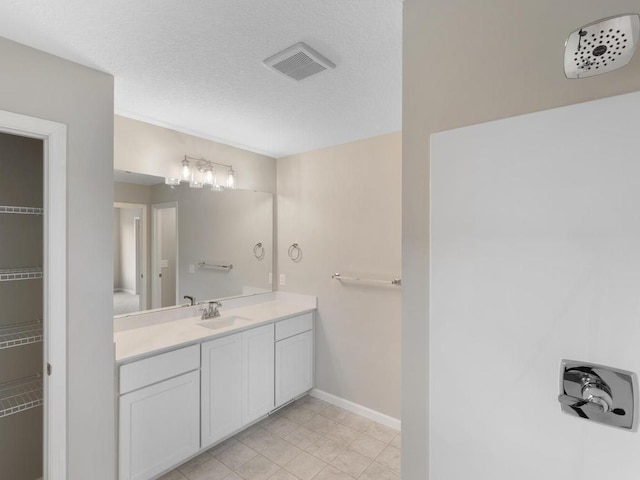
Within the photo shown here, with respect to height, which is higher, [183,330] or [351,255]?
[351,255]

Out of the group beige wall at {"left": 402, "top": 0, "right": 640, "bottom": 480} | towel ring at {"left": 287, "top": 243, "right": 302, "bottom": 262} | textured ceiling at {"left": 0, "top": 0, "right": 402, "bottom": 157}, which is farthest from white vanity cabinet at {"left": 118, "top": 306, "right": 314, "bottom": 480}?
textured ceiling at {"left": 0, "top": 0, "right": 402, "bottom": 157}

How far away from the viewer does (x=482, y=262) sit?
1.01m

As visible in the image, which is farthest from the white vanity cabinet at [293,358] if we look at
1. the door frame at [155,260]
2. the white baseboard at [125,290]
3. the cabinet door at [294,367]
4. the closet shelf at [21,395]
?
the closet shelf at [21,395]

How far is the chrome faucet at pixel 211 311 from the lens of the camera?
2.65 metres

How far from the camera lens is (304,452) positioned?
7.57 ft

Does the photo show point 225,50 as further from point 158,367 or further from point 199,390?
point 199,390

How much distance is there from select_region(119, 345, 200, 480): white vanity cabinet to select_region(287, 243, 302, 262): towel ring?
1415 mm

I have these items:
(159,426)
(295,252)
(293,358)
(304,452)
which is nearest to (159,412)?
(159,426)

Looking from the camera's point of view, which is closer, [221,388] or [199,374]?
[199,374]

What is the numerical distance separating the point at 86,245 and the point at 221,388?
1.35m

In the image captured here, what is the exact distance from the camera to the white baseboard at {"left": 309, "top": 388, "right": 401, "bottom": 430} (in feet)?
8.71

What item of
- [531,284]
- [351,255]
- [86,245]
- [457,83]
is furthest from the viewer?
[351,255]

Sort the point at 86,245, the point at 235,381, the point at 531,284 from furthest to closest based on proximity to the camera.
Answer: the point at 235,381, the point at 86,245, the point at 531,284

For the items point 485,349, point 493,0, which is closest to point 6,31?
point 493,0
